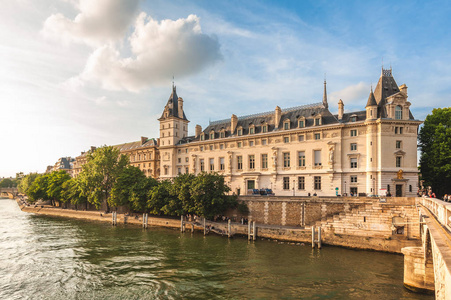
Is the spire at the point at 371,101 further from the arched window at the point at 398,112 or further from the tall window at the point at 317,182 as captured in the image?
the tall window at the point at 317,182

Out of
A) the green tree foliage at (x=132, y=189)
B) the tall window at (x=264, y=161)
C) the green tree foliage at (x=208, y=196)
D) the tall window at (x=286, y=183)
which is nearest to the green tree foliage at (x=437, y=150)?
the tall window at (x=286, y=183)

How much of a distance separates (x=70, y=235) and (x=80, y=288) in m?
23.0

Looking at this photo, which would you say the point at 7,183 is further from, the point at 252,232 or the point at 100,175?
the point at 252,232

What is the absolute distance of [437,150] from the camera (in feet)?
132

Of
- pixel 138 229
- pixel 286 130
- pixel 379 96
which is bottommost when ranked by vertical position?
pixel 138 229

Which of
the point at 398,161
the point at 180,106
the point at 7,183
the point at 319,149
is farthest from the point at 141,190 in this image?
the point at 7,183

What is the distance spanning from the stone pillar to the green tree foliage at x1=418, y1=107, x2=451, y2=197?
26660 millimetres

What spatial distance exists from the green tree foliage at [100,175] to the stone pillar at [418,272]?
173 feet

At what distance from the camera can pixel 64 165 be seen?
140 meters

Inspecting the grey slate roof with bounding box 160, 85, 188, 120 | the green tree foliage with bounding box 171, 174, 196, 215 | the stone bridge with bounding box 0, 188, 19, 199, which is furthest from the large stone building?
the stone bridge with bounding box 0, 188, 19, 199

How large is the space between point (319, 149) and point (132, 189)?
33.8 metres

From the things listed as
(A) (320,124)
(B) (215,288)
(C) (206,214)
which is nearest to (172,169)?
(C) (206,214)

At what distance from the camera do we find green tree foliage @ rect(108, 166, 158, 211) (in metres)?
49.2

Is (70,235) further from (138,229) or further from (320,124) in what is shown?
(320,124)
